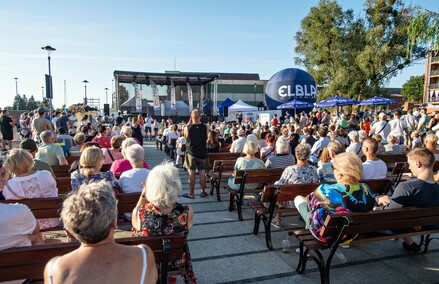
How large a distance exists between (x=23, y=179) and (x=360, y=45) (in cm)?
3265

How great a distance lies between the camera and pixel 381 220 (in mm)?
3049

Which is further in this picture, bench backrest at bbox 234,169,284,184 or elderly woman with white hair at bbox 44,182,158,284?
bench backrest at bbox 234,169,284,184

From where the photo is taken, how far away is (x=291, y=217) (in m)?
5.30

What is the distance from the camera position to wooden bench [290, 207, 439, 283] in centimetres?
292

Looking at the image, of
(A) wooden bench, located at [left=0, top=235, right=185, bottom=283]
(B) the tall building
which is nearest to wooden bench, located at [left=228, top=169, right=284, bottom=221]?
(A) wooden bench, located at [left=0, top=235, right=185, bottom=283]

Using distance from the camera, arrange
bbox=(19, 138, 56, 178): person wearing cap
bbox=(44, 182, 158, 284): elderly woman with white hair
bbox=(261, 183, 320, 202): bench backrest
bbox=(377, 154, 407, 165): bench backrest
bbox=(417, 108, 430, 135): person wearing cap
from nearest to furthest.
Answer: bbox=(44, 182, 158, 284): elderly woman with white hair
bbox=(261, 183, 320, 202): bench backrest
bbox=(19, 138, 56, 178): person wearing cap
bbox=(377, 154, 407, 165): bench backrest
bbox=(417, 108, 430, 135): person wearing cap

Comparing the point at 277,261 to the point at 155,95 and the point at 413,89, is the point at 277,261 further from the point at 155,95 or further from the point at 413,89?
the point at 413,89

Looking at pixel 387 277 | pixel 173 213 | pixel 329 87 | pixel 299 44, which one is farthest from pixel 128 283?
pixel 299 44

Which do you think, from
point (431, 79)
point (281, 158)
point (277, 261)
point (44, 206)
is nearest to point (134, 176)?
point (44, 206)

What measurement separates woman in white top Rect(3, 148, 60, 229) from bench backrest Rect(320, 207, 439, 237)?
313 cm

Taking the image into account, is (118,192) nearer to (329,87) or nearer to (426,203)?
(426,203)

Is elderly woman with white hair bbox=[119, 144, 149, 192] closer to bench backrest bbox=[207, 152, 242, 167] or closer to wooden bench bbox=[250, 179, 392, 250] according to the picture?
wooden bench bbox=[250, 179, 392, 250]

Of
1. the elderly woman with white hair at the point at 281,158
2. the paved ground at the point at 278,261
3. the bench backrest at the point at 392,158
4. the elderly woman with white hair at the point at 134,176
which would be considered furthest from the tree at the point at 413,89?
the elderly woman with white hair at the point at 134,176

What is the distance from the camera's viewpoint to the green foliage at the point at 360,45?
29.3 m
